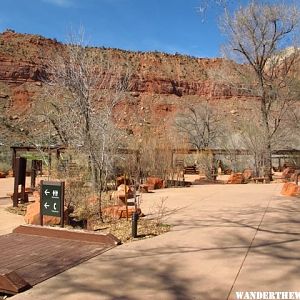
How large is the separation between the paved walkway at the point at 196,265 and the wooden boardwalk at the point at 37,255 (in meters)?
0.16

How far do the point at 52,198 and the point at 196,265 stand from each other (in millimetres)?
3094

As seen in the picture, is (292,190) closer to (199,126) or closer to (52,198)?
(52,198)

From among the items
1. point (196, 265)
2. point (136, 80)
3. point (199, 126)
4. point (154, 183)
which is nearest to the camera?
point (196, 265)

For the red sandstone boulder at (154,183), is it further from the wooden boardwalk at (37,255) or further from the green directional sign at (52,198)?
the wooden boardwalk at (37,255)

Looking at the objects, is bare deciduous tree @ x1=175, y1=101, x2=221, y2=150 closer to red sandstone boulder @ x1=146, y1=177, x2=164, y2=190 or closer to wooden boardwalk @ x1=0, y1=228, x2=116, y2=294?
red sandstone boulder @ x1=146, y1=177, x2=164, y2=190

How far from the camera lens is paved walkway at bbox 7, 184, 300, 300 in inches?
187

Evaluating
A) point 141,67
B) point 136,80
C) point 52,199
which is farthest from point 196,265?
point 141,67

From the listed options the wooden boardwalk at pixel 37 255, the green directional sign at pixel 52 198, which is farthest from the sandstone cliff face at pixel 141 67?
the wooden boardwalk at pixel 37 255

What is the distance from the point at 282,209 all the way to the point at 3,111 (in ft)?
192

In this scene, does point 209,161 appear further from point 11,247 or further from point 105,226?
point 11,247

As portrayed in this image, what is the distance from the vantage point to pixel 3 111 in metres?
63.5

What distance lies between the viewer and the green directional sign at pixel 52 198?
7.63 meters

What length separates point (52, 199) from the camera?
7.74 m

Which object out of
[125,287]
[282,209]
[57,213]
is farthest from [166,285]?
[282,209]
